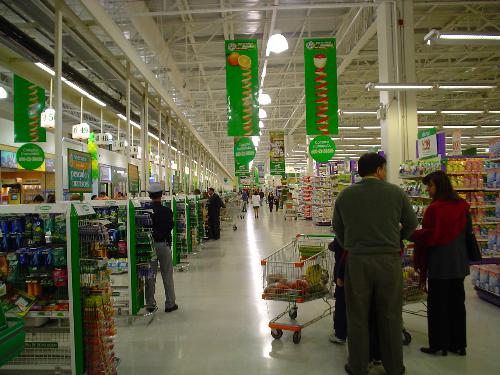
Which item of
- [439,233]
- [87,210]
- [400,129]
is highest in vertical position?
[400,129]

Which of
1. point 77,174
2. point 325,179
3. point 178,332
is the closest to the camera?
point 77,174

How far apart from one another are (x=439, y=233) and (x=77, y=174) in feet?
11.6

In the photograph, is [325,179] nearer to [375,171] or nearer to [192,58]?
[192,58]

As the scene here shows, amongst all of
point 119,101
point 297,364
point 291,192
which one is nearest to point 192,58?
point 119,101

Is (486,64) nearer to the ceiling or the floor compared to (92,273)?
nearer to the ceiling

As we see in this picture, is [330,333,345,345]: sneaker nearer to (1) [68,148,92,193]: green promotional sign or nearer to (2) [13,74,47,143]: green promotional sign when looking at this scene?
(1) [68,148,92,193]: green promotional sign

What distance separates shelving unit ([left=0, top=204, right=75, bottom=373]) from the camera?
3.32 meters

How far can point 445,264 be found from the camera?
3.73m

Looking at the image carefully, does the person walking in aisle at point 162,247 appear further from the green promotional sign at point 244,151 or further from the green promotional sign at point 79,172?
the green promotional sign at point 244,151

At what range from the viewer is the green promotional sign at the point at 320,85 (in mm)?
8867

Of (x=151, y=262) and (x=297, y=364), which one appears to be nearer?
(x=297, y=364)

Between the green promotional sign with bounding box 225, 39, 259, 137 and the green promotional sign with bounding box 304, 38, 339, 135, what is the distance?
3.94 feet

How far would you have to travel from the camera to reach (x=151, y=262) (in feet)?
17.4

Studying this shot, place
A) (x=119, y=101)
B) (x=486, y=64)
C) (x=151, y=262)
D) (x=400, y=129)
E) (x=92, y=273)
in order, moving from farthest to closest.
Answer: (x=486, y=64)
(x=119, y=101)
(x=400, y=129)
(x=151, y=262)
(x=92, y=273)
